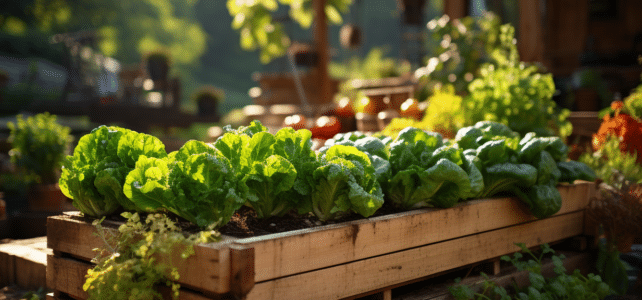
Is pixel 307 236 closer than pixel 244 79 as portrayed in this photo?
Yes

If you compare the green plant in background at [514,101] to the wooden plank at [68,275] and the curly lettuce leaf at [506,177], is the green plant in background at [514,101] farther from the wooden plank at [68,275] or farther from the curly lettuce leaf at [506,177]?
the wooden plank at [68,275]

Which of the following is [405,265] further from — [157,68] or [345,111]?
[157,68]

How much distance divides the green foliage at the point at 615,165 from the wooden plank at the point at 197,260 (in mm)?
2769

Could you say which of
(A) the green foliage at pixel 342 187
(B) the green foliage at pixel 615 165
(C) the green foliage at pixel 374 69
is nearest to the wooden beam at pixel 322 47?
(C) the green foliage at pixel 374 69

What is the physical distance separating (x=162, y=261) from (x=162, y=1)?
2645 cm

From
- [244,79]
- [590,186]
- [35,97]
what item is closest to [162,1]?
[244,79]

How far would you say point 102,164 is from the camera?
2279 mm

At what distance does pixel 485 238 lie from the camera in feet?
8.95

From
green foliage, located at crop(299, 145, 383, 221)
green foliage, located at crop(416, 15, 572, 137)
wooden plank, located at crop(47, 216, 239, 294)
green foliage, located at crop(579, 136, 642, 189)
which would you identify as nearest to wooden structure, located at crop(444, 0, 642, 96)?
green foliage, located at crop(416, 15, 572, 137)

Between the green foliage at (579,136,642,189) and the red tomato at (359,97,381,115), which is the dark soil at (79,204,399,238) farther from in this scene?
the red tomato at (359,97,381,115)

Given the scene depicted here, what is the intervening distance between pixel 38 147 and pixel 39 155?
85mm

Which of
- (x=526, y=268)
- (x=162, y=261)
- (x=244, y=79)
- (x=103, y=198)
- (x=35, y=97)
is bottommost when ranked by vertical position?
(x=526, y=268)

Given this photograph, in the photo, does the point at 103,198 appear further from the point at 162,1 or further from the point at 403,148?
the point at 162,1

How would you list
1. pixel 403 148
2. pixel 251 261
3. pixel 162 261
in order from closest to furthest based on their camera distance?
pixel 251 261, pixel 162 261, pixel 403 148
